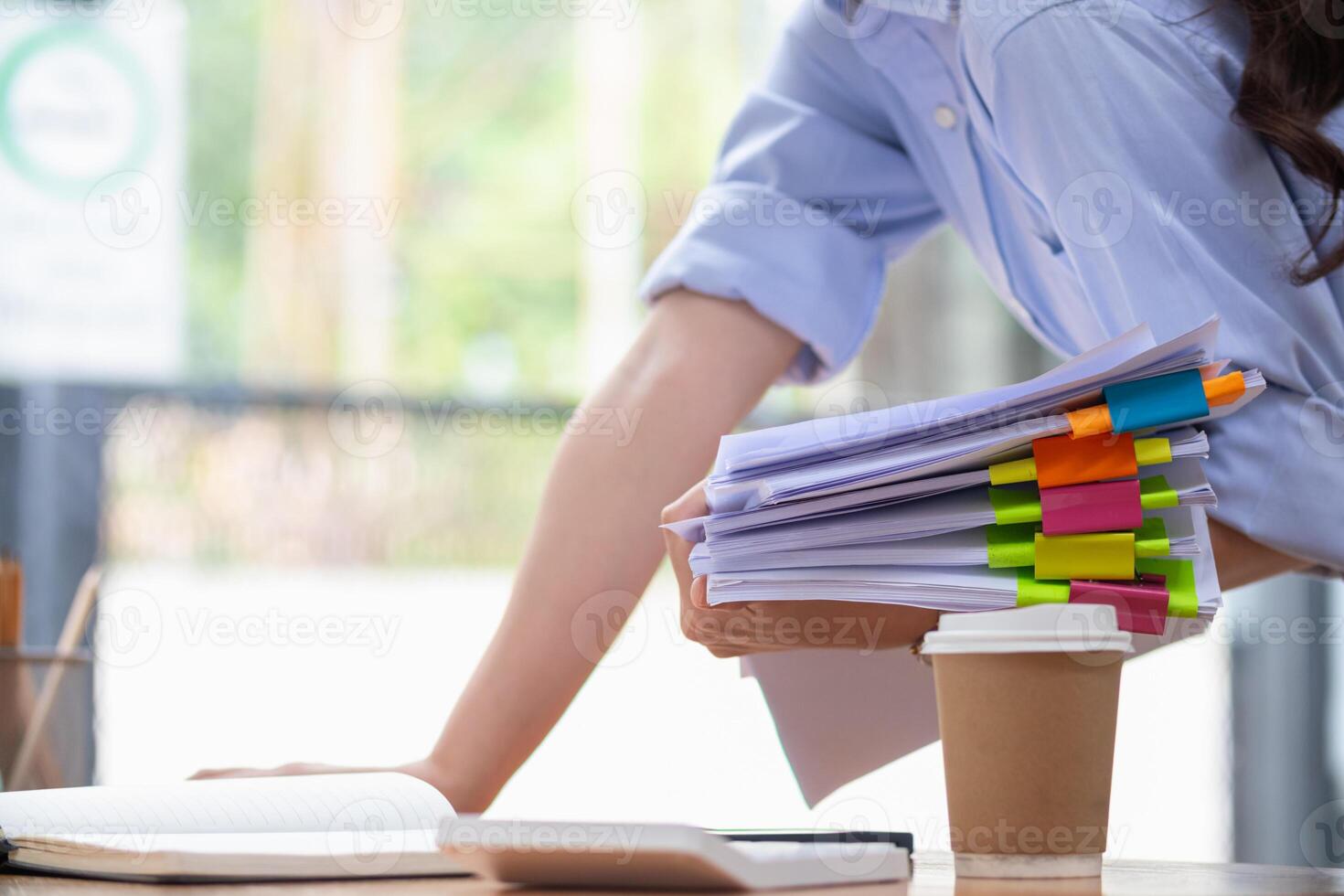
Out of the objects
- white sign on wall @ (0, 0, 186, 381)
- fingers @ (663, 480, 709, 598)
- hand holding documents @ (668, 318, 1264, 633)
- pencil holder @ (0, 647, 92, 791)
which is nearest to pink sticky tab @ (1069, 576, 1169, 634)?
hand holding documents @ (668, 318, 1264, 633)

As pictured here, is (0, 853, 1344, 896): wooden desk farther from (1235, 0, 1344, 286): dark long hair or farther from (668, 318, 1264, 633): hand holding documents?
(1235, 0, 1344, 286): dark long hair

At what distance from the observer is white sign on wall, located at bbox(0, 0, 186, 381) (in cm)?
128

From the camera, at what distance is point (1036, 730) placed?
36 centimetres

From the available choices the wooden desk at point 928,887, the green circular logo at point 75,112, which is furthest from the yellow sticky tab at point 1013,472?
the green circular logo at point 75,112

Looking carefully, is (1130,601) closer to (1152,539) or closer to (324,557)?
(1152,539)

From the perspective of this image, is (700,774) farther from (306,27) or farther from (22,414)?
(306,27)

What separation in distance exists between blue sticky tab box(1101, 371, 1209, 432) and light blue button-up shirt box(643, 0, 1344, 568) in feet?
0.24

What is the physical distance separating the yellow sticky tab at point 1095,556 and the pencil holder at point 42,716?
47 centimetres

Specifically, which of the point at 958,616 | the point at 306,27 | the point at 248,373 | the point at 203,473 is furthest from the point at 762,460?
the point at 306,27

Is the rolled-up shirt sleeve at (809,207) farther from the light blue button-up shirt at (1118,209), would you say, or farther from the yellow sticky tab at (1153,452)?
the yellow sticky tab at (1153,452)

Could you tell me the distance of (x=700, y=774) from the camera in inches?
49.6

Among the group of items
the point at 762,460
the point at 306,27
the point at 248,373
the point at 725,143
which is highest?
the point at 306,27

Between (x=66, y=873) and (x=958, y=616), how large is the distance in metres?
0.29

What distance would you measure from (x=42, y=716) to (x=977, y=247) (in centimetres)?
52
